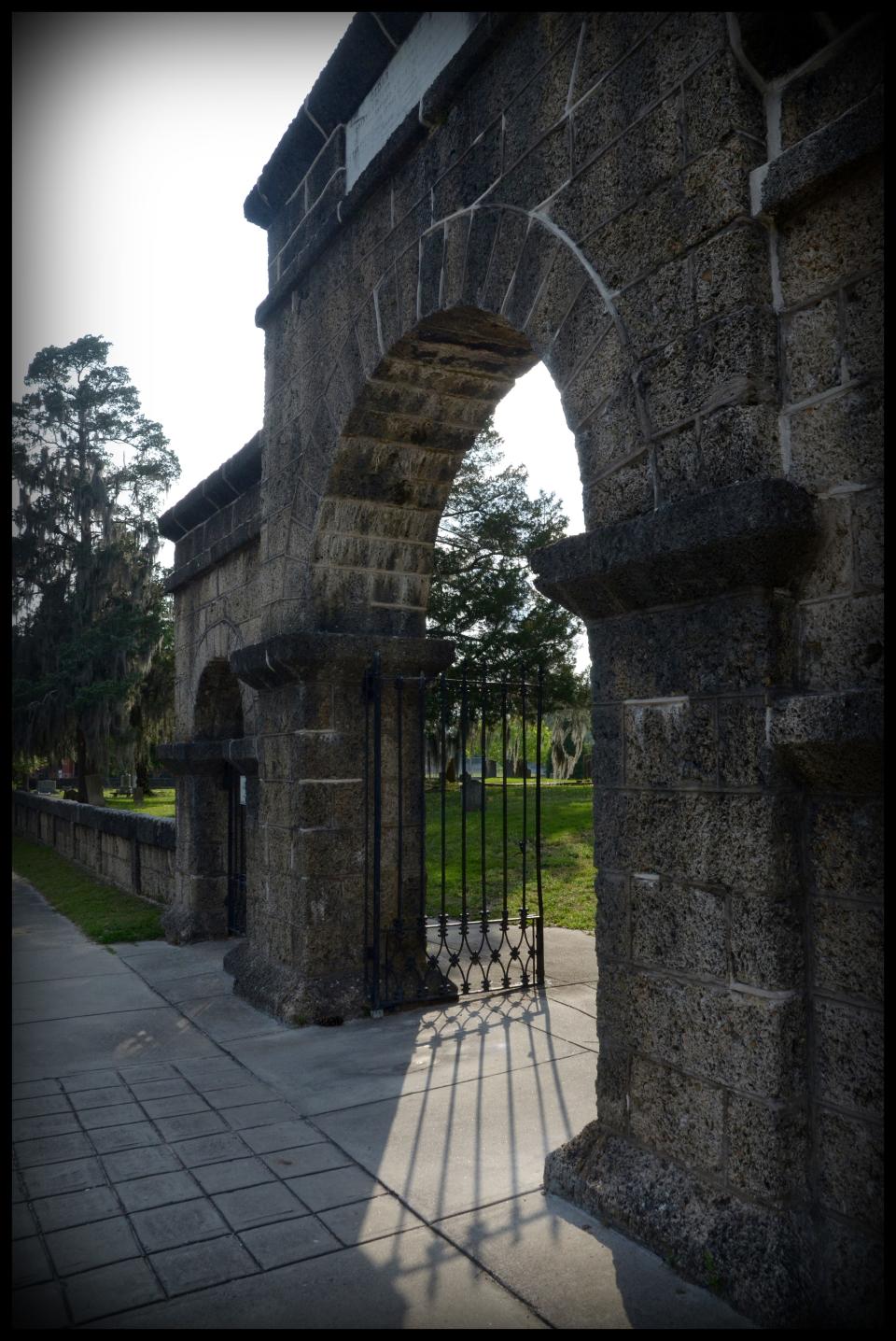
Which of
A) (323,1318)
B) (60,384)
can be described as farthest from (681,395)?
(60,384)

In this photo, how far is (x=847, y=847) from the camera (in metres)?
2.24

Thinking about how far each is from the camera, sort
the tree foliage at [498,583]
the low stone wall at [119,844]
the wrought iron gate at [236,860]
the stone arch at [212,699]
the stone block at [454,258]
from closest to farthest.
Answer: the stone block at [454,258] → the wrought iron gate at [236,860] → the stone arch at [212,699] → the low stone wall at [119,844] → the tree foliage at [498,583]

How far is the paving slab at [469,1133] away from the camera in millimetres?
3014

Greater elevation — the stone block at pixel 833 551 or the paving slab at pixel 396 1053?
the stone block at pixel 833 551

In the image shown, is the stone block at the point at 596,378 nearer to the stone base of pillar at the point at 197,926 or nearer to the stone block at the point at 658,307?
the stone block at the point at 658,307

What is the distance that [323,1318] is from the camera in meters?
2.31

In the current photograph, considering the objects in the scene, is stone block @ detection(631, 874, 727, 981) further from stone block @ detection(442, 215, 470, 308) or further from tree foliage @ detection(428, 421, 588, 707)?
tree foliage @ detection(428, 421, 588, 707)

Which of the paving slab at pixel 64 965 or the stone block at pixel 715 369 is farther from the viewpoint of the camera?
the paving slab at pixel 64 965

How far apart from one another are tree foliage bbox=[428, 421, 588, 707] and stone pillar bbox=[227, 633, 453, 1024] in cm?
1177

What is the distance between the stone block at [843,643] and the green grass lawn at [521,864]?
13.1 ft

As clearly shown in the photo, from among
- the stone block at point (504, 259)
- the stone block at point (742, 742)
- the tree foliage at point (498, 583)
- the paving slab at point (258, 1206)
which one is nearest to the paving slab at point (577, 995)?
the paving slab at point (258, 1206)

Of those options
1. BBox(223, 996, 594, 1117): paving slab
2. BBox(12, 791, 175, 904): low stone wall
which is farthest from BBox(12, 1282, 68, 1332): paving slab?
BBox(12, 791, 175, 904): low stone wall

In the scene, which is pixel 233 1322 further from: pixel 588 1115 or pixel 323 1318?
pixel 588 1115

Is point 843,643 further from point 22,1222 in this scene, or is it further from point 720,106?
point 22,1222
